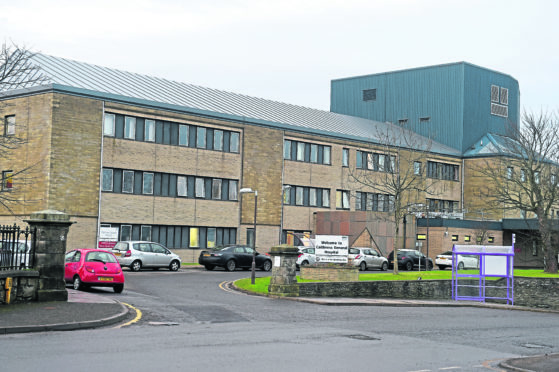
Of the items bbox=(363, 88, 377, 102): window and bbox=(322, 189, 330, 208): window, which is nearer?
bbox=(322, 189, 330, 208): window

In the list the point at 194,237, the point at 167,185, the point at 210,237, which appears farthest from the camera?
the point at 210,237

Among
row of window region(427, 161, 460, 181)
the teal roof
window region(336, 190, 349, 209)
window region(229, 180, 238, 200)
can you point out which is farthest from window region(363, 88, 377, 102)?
window region(229, 180, 238, 200)

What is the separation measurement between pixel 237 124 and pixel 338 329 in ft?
112

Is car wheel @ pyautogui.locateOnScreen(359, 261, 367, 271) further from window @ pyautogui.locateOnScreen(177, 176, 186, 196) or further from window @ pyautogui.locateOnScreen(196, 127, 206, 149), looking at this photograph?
window @ pyautogui.locateOnScreen(196, 127, 206, 149)

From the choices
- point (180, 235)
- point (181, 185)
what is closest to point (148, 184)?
point (181, 185)

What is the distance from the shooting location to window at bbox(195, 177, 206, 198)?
4847cm

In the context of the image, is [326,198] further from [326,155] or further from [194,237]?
[194,237]

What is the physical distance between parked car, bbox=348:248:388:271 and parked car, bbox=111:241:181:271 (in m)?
11.9

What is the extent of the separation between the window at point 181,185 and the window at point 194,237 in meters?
2.46

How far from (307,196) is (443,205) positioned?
1760cm

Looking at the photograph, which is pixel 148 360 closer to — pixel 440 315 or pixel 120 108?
pixel 440 315

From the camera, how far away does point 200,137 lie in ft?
159

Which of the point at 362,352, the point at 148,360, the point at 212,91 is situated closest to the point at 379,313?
the point at 362,352

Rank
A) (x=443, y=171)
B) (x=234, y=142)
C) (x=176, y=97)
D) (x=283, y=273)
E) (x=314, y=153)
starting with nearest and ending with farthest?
(x=283, y=273) < (x=176, y=97) < (x=234, y=142) < (x=314, y=153) < (x=443, y=171)
